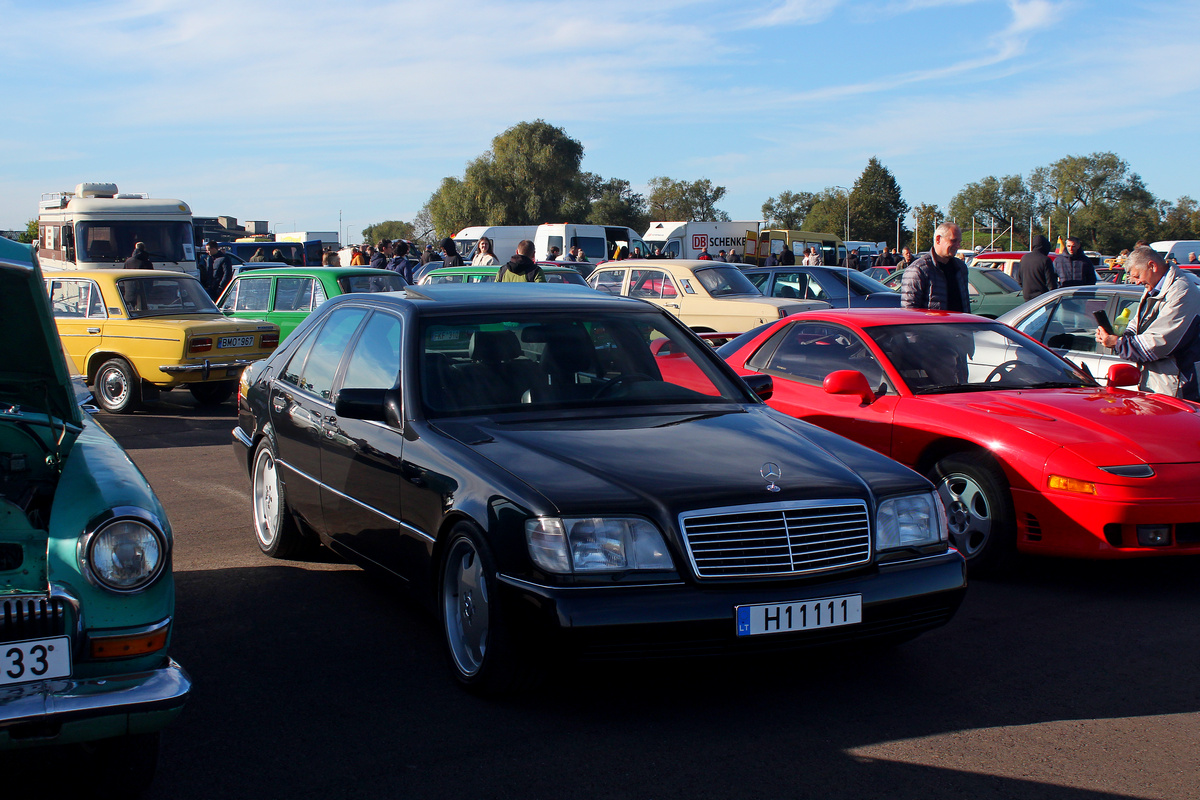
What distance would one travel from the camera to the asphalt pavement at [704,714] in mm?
3307

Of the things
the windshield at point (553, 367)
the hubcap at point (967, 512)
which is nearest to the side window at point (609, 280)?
the hubcap at point (967, 512)

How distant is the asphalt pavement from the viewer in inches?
130

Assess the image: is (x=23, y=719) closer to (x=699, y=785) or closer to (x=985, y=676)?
(x=699, y=785)

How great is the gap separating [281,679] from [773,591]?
1.90 m

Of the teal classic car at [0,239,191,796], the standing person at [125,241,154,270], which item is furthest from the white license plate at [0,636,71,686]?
the standing person at [125,241,154,270]

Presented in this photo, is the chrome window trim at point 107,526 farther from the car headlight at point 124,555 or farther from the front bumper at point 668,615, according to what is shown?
the front bumper at point 668,615

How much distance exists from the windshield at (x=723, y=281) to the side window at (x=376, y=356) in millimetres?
11487

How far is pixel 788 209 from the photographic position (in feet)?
515

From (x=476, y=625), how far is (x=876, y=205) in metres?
114

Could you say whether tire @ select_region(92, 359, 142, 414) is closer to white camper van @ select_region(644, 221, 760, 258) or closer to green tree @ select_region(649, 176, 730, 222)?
white camper van @ select_region(644, 221, 760, 258)

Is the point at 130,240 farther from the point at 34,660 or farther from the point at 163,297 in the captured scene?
the point at 34,660

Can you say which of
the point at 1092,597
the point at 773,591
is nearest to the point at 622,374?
the point at 773,591

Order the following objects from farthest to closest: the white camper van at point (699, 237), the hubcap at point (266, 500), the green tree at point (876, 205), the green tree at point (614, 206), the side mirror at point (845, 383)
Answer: the green tree at point (876, 205) → the green tree at point (614, 206) → the white camper van at point (699, 237) → the side mirror at point (845, 383) → the hubcap at point (266, 500)

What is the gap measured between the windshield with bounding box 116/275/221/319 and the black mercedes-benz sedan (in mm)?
8181
